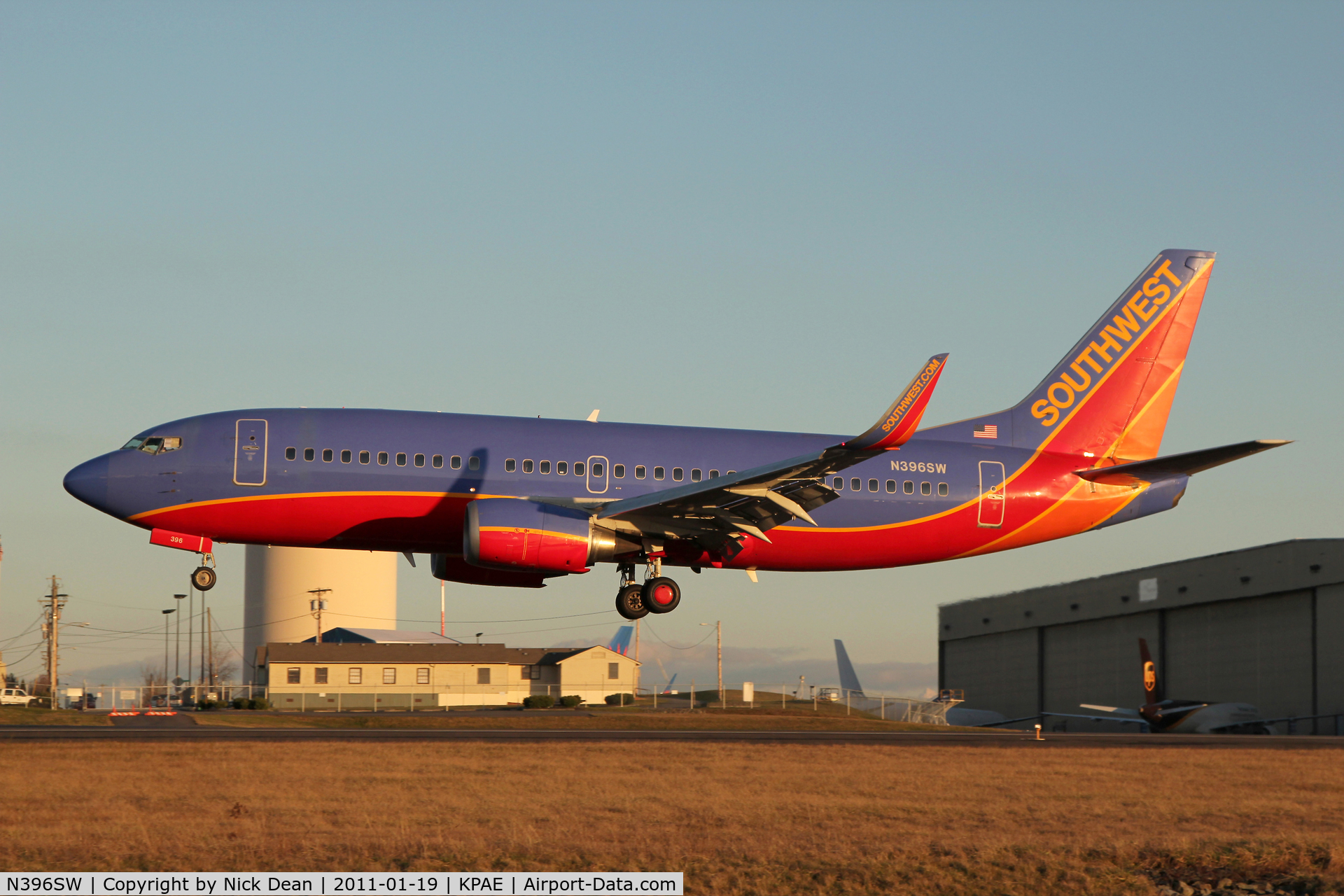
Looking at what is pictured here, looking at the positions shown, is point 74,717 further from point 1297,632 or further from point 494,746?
point 1297,632

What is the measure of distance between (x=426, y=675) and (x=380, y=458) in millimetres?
72416

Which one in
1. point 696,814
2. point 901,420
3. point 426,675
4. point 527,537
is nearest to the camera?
point 696,814

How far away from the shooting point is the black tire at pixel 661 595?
108 feet

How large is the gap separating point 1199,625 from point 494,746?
2463 inches

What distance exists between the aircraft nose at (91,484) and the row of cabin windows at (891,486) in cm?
1788

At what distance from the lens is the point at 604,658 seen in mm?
109188

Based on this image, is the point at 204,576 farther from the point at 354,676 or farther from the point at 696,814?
the point at 354,676

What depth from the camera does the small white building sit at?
3784 inches

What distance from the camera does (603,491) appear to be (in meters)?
32.2

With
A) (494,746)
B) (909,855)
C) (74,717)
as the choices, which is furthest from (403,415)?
(74,717)

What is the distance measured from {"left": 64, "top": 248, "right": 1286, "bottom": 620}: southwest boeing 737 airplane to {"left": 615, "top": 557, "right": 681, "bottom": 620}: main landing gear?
0.17 ft

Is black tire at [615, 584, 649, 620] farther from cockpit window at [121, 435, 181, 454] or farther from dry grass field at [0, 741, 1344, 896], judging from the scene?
cockpit window at [121, 435, 181, 454]
